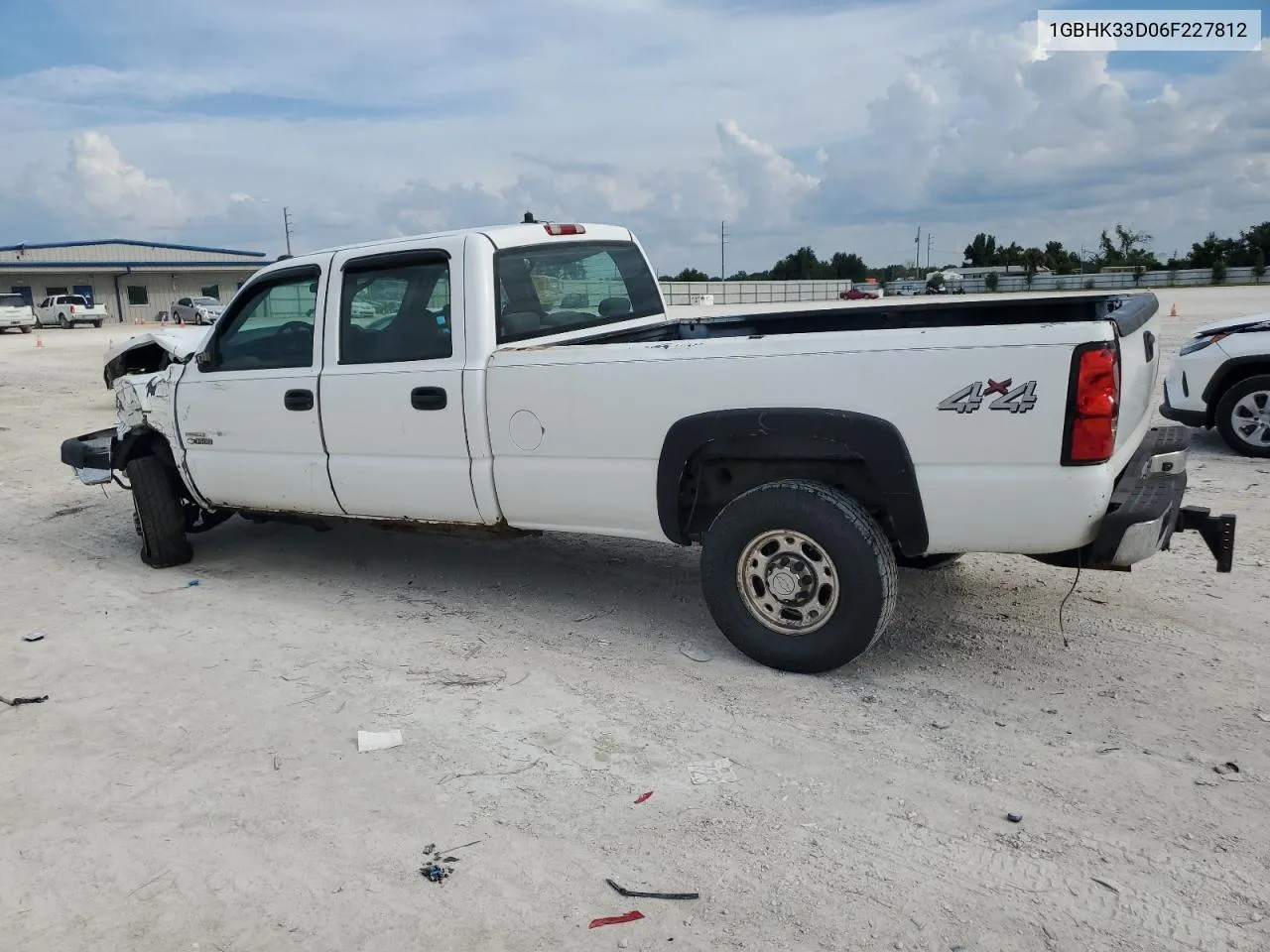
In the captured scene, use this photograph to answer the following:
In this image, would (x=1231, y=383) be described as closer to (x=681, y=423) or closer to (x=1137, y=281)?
(x=681, y=423)

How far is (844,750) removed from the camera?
3672 mm

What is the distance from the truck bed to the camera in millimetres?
4816

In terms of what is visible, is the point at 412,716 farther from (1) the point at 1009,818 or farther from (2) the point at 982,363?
(2) the point at 982,363

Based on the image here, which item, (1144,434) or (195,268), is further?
(195,268)

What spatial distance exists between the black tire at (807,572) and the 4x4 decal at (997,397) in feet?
1.99

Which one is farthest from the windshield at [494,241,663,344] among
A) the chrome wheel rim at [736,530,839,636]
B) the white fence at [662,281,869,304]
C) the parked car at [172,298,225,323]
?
the white fence at [662,281,869,304]

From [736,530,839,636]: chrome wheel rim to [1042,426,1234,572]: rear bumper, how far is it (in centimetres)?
90

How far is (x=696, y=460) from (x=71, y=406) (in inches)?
538

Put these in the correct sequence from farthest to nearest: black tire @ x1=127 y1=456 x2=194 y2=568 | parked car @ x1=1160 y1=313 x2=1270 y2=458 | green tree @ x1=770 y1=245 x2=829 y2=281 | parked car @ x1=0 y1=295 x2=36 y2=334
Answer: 1. green tree @ x1=770 y1=245 x2=829 y2=281
2. parked car @ x1=0 y1=295 x2=36 y2=334
3. parked car @ x1=1160 y1=313 x2=1270 y2=458
4. black tire @ x1=127 y1=456 x2=194 y2=568

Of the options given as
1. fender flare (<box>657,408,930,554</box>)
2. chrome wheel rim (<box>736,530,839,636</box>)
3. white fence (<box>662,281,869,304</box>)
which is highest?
white fence (<box>662,281,869,304</box>)

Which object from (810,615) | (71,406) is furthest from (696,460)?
(71,406)

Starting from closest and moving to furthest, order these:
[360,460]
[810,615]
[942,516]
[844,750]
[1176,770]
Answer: [1176,770] < [844,750] < [942,516] < [810,615] < [360,460]

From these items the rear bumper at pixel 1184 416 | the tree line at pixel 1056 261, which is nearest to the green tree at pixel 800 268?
the tree line at pixel 1056 261

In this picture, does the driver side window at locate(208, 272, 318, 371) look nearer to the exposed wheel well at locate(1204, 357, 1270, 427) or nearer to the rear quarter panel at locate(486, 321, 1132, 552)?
the rear quarter panel at locate(486, 321, 1132, 552)
